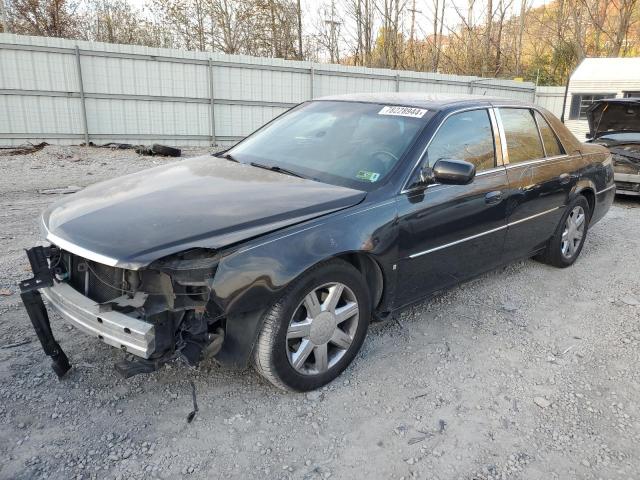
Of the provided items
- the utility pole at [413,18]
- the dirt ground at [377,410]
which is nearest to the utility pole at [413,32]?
the utility pole at [413,18]

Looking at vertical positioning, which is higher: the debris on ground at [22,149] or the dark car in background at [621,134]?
the dark car in background at [621,134]

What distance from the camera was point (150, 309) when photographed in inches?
94.2

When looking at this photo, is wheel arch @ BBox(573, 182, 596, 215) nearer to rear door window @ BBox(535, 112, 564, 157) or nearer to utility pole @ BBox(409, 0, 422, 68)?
rear door window @ BBox(535, 112, 564, 157)

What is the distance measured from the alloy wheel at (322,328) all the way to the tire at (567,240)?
284 centimetres

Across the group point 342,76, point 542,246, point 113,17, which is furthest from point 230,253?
point 113,17

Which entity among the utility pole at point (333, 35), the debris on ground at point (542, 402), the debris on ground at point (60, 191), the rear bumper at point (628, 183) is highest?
the utility pole at point (333, 35)

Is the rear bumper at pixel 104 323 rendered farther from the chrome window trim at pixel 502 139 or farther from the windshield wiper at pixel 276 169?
the chrome window trim at pixel 502 139

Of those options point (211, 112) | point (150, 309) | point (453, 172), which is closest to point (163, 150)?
point (211, 112)

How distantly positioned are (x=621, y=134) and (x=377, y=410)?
330 inches

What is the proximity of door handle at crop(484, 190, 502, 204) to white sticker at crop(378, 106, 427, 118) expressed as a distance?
0.79m

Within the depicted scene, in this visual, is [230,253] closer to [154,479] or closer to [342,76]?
[154,479]

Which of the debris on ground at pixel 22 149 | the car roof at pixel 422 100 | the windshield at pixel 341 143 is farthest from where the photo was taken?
the debris on ground at pixel 22 149

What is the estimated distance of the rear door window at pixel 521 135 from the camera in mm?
4133

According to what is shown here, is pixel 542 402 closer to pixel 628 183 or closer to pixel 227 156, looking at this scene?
pixel 227 156
